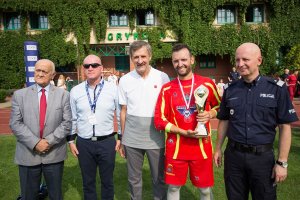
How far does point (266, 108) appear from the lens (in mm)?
3086

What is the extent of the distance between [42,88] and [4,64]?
2295cm

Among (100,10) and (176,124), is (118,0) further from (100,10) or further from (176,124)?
(176,124)

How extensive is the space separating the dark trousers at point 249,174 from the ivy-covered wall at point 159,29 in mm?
21084

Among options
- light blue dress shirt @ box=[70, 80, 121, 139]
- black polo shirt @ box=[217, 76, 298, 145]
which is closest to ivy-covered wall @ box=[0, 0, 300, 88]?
light blue dress shirt @ box=[70, 80, 121, 139]

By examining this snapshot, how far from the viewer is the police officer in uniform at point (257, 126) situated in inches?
120

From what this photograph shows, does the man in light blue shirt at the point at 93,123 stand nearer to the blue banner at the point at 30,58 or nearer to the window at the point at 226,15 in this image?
the blue banner at the point at 30,58

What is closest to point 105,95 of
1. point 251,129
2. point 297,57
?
point 251,129

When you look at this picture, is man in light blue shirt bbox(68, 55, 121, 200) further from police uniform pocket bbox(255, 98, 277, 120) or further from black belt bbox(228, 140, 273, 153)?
police uniform pocket bbox(255, 98, 277, 120)

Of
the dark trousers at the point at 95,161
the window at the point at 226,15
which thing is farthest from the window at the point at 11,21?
the dark trousers at the point at 95,161

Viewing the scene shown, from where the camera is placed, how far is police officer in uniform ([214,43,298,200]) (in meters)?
3.06

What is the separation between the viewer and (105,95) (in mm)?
4109

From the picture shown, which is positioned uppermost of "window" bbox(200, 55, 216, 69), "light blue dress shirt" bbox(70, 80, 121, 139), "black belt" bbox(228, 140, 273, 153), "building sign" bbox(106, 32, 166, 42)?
"building sign" bbox(106, 32, 166, 42)

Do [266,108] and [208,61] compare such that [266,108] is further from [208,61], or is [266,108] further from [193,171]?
[208,61]

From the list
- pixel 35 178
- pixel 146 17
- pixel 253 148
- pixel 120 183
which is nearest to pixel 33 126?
pixel 35 178
